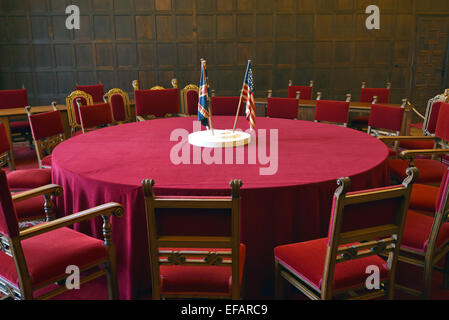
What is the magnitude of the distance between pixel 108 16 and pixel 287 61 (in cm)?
363

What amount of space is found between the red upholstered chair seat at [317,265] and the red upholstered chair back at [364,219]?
96 mm

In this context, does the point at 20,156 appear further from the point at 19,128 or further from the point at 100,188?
the point at 100,188

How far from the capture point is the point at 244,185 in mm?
1976

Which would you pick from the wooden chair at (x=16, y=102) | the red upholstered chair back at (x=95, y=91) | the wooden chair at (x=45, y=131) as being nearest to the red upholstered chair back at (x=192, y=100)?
the wooden chair at (x=45, y=131)

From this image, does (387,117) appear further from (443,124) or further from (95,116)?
(95,116)

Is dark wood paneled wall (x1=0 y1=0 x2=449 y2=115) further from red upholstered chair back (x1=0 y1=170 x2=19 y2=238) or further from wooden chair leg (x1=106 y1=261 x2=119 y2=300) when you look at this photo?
red upholstered chair back (x1=0 y1=170 x2=19 y2=238)

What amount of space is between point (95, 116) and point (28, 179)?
1303mm

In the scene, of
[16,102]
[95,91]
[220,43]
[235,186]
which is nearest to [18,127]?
[16,102]

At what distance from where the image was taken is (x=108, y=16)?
7391 millimetres

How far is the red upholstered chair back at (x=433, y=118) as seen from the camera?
3.88m

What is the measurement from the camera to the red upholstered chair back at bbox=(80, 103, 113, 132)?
3953 mm

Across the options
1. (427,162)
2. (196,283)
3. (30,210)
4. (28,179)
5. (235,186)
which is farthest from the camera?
(427,162)

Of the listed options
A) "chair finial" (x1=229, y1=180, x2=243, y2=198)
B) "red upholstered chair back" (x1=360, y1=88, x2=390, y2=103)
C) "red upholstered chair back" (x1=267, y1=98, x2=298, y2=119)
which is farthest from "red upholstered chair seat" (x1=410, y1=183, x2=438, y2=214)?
"red upholstered chair back" (x1=360, y1=88, x2=390, y2=103)

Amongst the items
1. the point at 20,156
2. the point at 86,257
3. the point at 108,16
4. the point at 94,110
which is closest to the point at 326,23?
the point at 108,16
